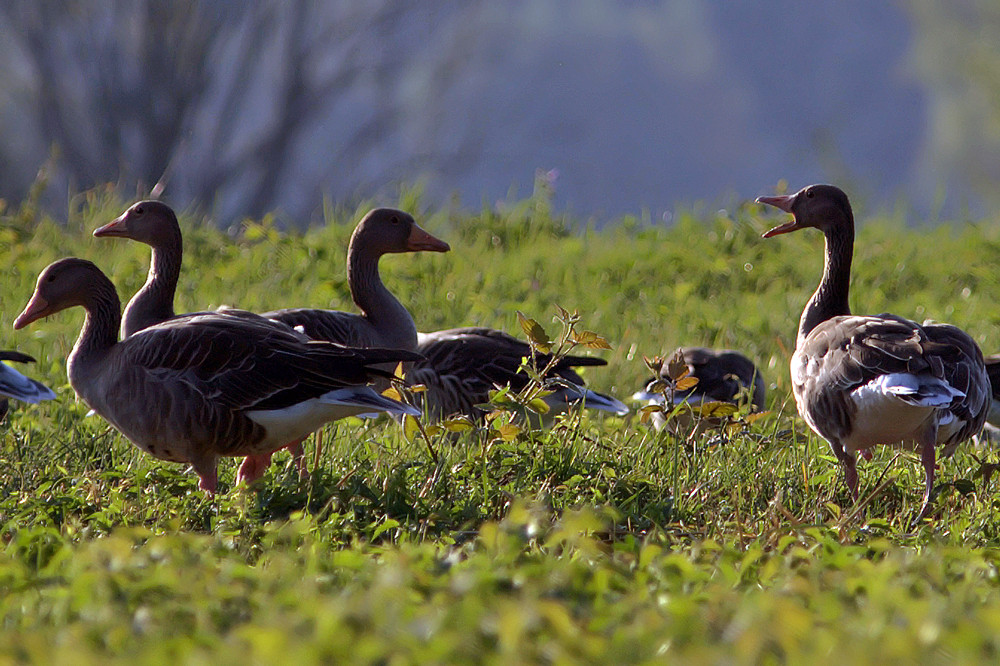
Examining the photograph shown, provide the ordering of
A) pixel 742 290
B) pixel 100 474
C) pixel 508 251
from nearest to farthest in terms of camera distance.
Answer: pixel 100 474, pixel 742 290, pixel 508 251

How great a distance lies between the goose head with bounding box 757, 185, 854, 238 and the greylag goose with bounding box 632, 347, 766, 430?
91cm

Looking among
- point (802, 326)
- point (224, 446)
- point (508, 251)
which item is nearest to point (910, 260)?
point (508, 251)

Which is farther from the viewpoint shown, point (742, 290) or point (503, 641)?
point (742, 290)

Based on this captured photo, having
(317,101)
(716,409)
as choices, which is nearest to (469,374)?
(716,409)

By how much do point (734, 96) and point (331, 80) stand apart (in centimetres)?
2187

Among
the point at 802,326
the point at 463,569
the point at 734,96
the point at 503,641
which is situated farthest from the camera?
the point at 734,96

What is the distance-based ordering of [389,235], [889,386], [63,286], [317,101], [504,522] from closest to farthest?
[504,522]
[889,386]
[63,286]
[389,235]
[317,101]

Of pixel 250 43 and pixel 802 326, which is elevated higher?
pixel 250 43

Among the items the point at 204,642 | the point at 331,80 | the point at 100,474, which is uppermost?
the point at 331,80

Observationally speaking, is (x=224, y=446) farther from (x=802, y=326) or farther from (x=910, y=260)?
(x=910, y=260)

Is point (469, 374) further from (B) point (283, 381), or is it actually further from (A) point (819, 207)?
(A) point (819, 207)

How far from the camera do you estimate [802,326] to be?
6.29 metres

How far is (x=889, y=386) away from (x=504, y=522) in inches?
85.6

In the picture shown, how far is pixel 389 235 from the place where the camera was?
295 inches
